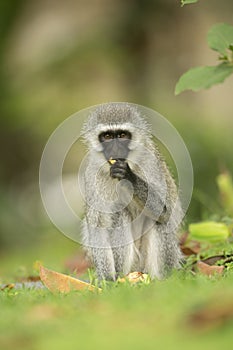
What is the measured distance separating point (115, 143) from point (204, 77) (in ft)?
5.86

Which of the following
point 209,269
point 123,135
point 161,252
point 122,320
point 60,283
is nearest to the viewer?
point 122,320

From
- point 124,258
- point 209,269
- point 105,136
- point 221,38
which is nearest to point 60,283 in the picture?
point 209,269

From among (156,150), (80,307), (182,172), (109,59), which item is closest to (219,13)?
(109,59)

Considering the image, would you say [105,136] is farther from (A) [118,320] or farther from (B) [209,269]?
(A) [118,320]

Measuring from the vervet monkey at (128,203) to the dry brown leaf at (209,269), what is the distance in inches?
16.8

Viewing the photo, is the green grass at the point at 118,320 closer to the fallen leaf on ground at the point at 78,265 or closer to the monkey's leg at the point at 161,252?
the monkey's leg at the point at 161,252

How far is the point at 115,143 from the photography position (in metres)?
6.41

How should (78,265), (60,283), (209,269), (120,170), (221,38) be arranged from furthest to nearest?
(78,265), (120,170), (209,269), (60,283), (221,38)

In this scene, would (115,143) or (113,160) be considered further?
(115,143)

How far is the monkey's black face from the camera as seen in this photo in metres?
6.34

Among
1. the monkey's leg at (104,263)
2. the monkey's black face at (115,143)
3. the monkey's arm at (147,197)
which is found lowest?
the monkey's leg at (104,263)

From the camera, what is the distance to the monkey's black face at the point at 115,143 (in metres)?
6.34

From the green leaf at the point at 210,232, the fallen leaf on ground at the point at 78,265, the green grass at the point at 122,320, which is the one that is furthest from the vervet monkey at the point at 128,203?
the green grass at the point at 122,320

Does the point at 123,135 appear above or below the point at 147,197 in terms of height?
above
